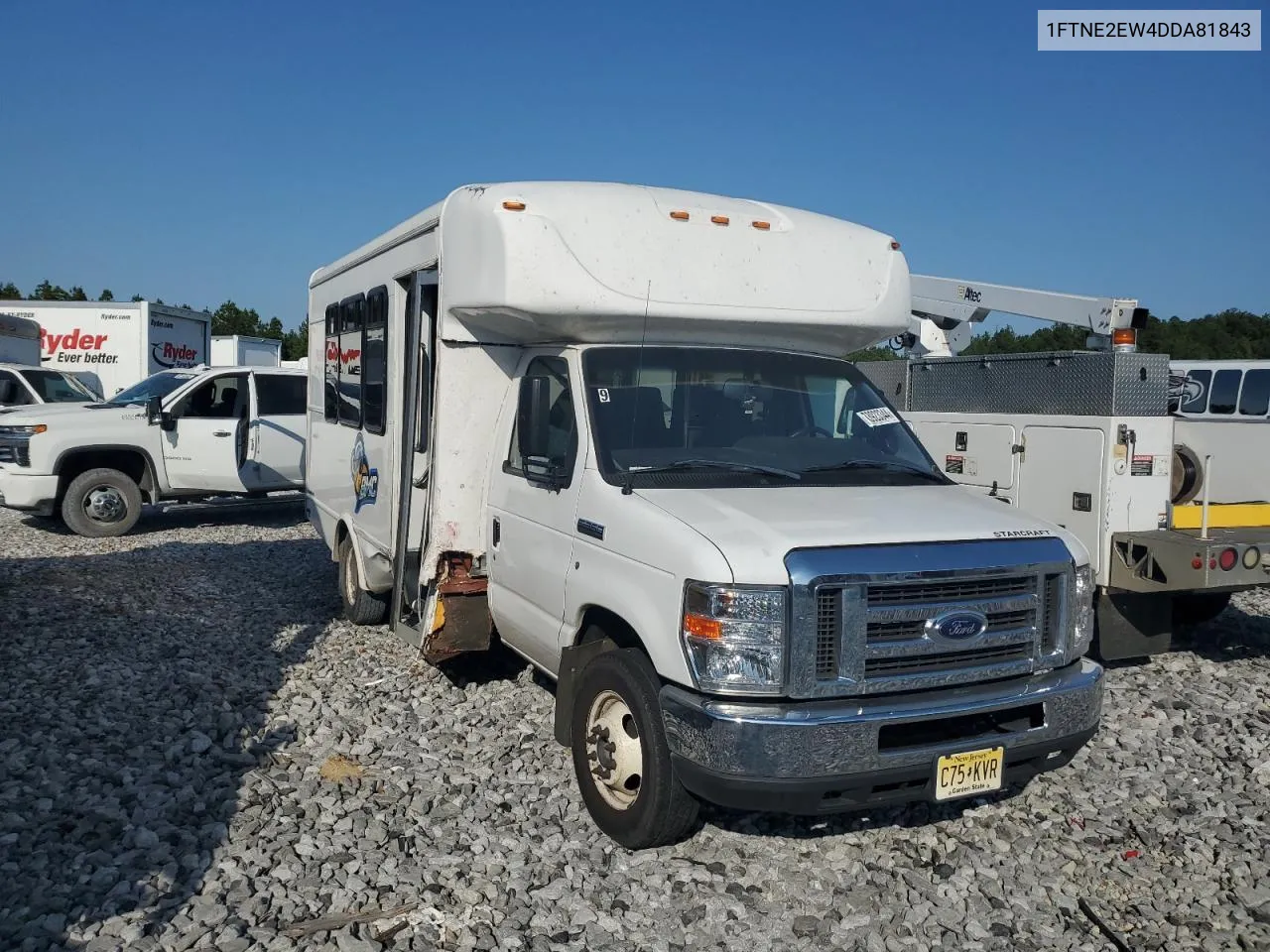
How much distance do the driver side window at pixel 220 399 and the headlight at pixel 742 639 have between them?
412 inches

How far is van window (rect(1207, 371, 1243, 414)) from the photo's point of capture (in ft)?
38.9

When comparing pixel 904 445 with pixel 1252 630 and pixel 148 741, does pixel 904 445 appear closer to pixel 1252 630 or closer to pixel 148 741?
pixel 148 741

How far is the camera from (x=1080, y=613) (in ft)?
14.3

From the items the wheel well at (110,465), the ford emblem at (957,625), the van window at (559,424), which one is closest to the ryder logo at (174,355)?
the wheel well at (110,465)

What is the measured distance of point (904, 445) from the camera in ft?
17.4

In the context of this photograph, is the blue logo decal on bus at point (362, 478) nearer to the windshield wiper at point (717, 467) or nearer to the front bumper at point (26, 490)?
the windshield wiper at point (717, 467)

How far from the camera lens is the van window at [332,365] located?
805 centimetres

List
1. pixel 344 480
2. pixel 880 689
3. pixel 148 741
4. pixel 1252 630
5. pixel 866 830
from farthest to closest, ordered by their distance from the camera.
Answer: pixel 1252 630, pixel 344 480, pixel 148 741, pixel 866 830, pixel 880 689

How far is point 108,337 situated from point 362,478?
1608cm

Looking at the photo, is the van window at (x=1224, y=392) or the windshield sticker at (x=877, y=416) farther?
the van window at (x=1224, y=392)

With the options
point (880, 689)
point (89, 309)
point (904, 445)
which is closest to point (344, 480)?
point (904, 445)

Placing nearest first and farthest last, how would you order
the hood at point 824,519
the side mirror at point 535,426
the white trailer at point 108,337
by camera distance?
1. the hood at point 824,519
2. the side mirror at point 535,426
3. the white trailer at point 108,337

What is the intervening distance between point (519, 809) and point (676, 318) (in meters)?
2.38

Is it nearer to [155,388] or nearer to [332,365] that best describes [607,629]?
[332,365]
